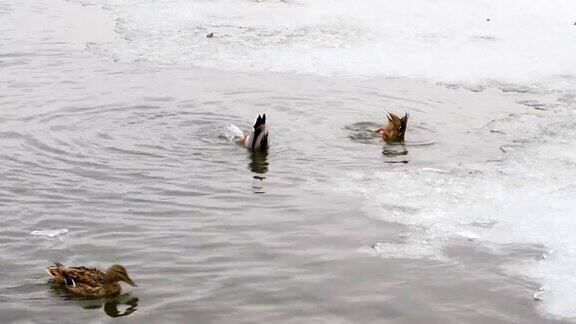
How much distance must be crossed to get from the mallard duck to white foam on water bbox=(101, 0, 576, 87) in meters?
7.53

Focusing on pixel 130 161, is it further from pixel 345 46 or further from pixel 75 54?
pixel 345 46

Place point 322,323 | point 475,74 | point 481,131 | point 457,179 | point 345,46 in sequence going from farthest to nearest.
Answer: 1. point 345,46
2. point 475,74
3. point 481,131
4. point 457,179
5. point 322,323

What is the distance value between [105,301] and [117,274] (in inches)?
10.0

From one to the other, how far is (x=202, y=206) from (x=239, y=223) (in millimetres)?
532

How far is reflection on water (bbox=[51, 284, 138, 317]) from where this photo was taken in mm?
5443

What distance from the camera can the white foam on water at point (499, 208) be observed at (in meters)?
6.27

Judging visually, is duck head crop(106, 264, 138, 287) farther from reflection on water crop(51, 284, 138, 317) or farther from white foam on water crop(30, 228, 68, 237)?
white foam on water crop(30, 228, 68, 237)

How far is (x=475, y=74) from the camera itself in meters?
12.7

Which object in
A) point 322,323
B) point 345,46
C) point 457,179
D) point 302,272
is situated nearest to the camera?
point 322,323

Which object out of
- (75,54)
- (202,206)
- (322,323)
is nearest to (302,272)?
(322,323)

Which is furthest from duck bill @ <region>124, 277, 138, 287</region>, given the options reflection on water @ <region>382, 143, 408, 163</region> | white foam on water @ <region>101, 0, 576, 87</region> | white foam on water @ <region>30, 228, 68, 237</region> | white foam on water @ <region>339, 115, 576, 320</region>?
white foam on water @ <region>101, 0, 576, 87</region>

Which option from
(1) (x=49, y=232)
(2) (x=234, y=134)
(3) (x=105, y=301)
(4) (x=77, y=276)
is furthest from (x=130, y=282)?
(2) (x=234, y=134)

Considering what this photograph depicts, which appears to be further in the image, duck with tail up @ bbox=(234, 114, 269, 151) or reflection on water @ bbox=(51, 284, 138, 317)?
duck with tail up @ bbox=(234, 114, 269, 151)

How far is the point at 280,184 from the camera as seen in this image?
801 cm
